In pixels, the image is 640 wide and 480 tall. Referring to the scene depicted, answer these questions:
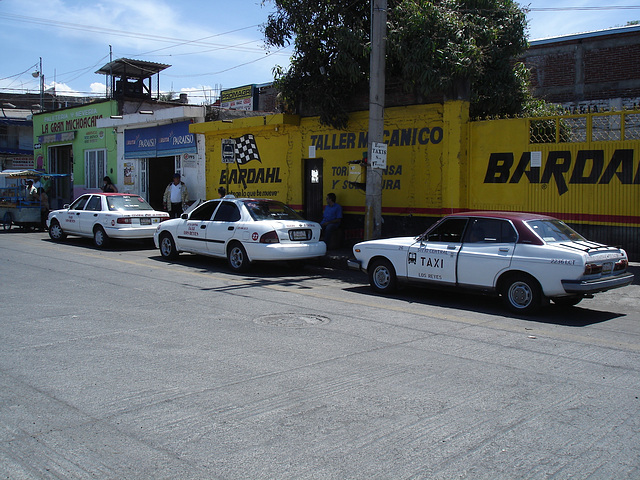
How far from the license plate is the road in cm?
289

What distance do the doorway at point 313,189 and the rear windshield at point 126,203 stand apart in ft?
15.6

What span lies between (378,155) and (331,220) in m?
3.05

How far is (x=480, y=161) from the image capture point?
14.1 metres

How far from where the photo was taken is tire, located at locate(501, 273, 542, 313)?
8.41 m

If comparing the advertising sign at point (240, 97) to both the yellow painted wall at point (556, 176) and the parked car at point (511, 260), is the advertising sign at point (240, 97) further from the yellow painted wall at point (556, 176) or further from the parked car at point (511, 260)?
the parked car at point (511, 260)

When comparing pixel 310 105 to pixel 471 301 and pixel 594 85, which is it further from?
pixel 594 85

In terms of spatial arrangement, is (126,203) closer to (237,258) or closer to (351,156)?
(237,258)

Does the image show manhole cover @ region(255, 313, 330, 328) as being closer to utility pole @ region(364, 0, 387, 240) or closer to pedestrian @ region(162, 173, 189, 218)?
utility pole @ region(364, 0, 387, 240)

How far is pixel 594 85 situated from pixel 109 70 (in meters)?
21.3

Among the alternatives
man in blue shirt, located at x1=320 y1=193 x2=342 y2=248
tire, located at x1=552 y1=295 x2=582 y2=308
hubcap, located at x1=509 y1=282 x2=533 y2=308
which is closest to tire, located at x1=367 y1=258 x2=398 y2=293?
hubcap, located at x1=509 y1=282 x2=533 y2=308

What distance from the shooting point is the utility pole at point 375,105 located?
42.8 ft

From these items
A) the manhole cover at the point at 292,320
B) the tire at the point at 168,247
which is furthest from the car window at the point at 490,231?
the tire at the point at 168,247

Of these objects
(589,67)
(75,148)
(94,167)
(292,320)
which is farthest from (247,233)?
(75,148)

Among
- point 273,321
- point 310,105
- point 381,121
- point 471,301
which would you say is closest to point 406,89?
point 381,121
